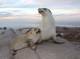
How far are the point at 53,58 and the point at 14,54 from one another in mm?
1297

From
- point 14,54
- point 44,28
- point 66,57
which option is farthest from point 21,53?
point 44,28

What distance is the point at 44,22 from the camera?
9500 millimetres

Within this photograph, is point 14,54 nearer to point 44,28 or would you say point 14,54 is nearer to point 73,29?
point 44,28

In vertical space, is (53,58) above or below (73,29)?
above

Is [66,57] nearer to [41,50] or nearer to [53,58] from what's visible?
[53,58]

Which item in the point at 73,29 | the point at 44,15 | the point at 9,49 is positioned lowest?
the point at 73,29

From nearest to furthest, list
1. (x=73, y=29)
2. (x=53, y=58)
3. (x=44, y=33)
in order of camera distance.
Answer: (x=53, y=58)
(x=44, y=33)
(x=73, y=29)

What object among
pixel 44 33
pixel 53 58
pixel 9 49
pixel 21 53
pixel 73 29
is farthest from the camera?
pixel 73 29

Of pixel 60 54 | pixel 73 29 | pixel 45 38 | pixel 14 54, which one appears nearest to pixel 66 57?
pixel 60 54

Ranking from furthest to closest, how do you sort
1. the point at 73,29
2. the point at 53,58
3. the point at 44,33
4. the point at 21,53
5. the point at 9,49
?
the point at 73,29 < the point at 44,33 < the point at 9,49 < the point at 21,53 < the point at 53,58

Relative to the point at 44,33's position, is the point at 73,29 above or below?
below

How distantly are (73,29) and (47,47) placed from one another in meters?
9.70

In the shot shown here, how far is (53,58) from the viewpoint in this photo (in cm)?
698

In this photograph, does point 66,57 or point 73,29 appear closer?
point 66,57
